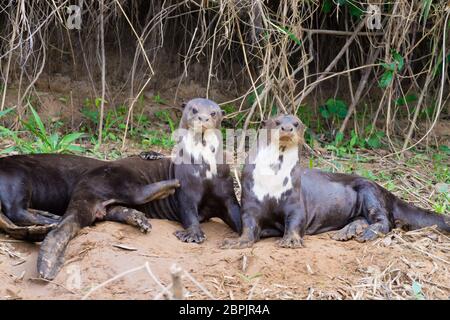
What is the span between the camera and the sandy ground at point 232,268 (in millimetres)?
3537

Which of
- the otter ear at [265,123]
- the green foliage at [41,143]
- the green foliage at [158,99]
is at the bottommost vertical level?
the green foliage at [41,143]

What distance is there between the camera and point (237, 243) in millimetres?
4125

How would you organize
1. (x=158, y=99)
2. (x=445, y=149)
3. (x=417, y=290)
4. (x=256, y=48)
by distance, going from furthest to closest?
1. (x=158, y=99)
2. (x=445, y=149)
3. (x=256, y=48)
4. (x=417, y=290)

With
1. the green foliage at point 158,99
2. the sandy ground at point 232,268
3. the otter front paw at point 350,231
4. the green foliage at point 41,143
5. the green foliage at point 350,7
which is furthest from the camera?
→ the green foliage at point 158,99

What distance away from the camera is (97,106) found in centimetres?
631

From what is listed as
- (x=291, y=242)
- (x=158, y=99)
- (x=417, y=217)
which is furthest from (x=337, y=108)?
(x=291, y=242)

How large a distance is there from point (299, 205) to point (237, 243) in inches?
17.5

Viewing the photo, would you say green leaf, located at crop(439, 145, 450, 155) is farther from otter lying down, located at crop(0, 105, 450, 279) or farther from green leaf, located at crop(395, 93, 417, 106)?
otter lying down, located at crop(0, 105, 450, 279)

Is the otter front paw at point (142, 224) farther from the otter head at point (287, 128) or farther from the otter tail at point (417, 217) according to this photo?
the otter tail at point (417, 217)

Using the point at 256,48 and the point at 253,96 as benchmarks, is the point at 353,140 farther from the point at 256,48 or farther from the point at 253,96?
the point at 256,48

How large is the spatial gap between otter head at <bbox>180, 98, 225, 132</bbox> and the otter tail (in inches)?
47.3

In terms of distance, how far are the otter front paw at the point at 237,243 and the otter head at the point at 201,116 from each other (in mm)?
715

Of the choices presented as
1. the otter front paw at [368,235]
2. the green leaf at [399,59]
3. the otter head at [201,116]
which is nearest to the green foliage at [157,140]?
the otter head at [201,116]

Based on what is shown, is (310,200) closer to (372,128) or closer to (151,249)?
(151,249)
